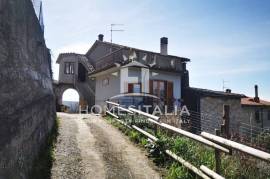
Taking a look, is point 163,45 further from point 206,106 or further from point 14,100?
point 14,100

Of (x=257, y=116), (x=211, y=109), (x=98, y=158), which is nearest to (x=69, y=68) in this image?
(x=211, y=109)

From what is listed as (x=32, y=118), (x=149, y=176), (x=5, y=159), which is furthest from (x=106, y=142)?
(x=5, y=159)

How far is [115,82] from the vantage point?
2009 centimetres

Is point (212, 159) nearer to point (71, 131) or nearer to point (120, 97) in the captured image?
point (71, 131)

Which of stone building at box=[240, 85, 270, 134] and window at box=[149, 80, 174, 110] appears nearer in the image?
window at box=[149, 80, 174, 110]

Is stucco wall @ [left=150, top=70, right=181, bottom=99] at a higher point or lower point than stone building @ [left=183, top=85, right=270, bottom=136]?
higher

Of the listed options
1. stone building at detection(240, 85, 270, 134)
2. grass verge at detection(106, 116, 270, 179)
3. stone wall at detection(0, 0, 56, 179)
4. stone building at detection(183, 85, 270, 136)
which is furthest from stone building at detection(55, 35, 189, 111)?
stone wall at detection(0, 0, 56, 179)

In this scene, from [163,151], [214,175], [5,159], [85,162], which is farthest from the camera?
[163,151]

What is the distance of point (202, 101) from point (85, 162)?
16129mm

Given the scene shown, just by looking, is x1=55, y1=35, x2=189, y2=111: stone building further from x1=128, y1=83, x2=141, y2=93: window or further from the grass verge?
the grass verge

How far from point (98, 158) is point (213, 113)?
16571 mm

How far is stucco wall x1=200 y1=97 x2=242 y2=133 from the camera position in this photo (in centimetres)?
2195

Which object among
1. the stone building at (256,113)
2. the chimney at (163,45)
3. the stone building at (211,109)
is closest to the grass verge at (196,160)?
the stone building at (211,109)

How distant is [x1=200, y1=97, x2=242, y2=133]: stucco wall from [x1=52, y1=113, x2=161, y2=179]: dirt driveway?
12.4 meters
